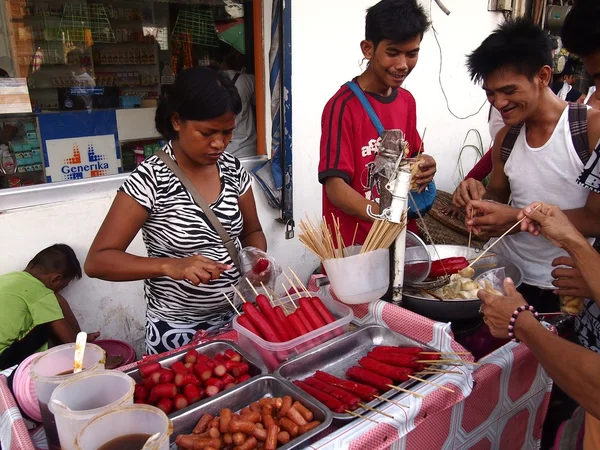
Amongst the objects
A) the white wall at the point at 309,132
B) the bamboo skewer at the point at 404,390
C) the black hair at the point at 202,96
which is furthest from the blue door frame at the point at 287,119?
the bamboo skewer at the point at 404,390

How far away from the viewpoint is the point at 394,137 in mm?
1776

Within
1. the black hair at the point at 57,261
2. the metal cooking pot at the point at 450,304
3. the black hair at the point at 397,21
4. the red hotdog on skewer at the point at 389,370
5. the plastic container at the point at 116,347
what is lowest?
the plastic container at the point at 116,347

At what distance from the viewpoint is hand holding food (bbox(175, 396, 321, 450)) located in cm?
137

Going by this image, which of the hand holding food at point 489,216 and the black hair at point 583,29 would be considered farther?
the hand holding food at point 489,216

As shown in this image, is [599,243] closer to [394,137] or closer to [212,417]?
[394,137]

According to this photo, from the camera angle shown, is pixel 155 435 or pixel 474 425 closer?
pixel 155 435

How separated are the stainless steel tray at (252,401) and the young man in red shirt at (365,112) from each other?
0.95 meters

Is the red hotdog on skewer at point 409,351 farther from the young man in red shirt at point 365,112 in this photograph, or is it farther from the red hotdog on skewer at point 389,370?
the young man in red shirt at point 365,112

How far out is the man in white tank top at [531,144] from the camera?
2.11 metres

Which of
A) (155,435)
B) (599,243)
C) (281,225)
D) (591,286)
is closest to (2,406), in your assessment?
(155,435)

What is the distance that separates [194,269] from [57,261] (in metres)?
1.86

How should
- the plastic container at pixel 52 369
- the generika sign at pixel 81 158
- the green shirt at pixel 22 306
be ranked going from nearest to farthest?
the plastic container at pixel 52 369 < the green shirt at pixel 22 306 < the generika sign at pixel 81 158

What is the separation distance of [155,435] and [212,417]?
0.45 metres

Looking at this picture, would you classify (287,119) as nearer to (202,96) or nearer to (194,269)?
(202,96)
